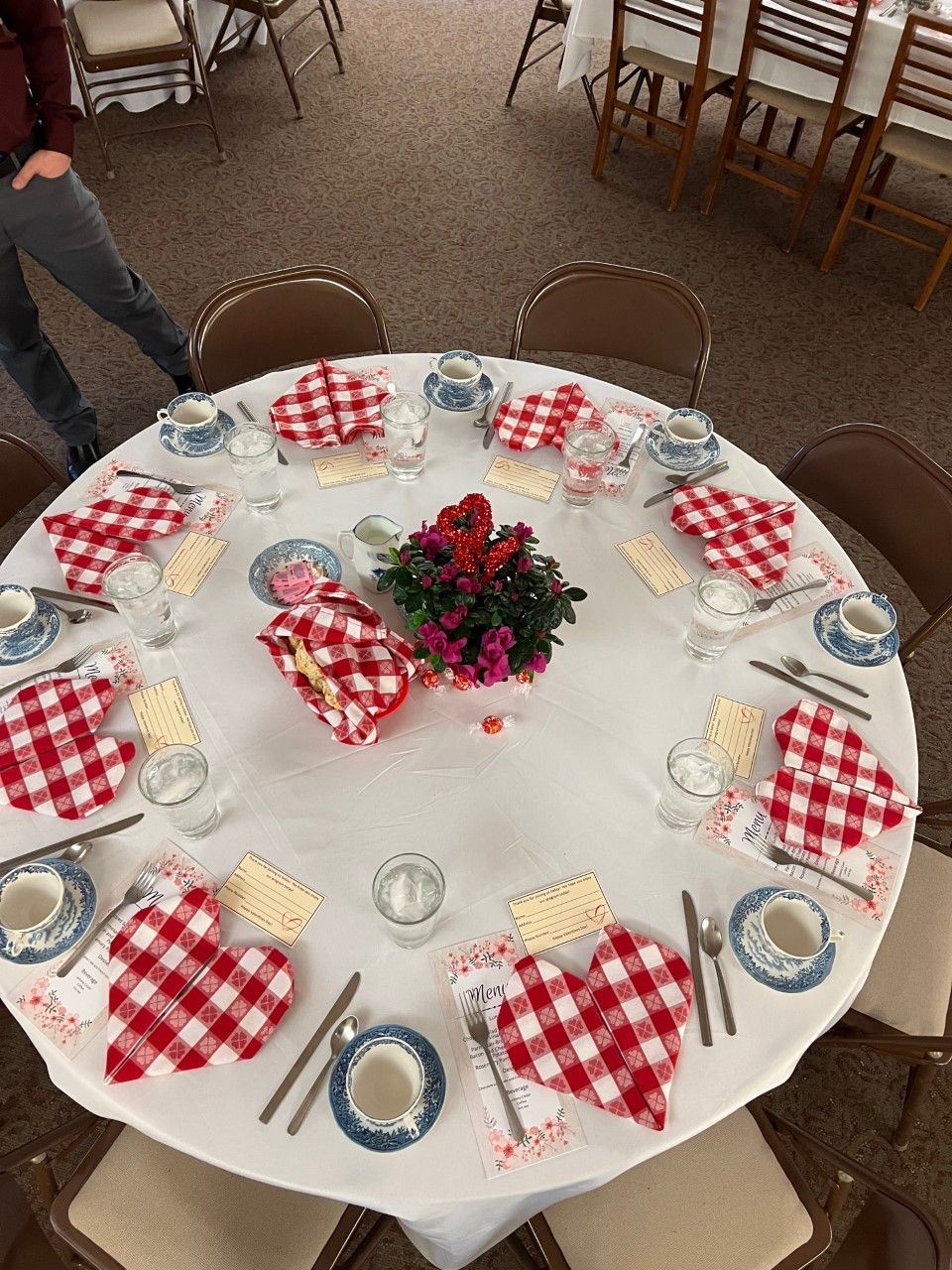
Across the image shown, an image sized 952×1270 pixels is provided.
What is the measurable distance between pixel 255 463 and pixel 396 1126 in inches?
44.7

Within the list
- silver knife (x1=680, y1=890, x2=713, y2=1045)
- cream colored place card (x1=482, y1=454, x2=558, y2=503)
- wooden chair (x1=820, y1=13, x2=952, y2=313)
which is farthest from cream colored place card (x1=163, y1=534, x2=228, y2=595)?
wooden chair (x1=820, y1=13, x2=952, y2=313)

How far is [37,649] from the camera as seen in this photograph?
1.47 m

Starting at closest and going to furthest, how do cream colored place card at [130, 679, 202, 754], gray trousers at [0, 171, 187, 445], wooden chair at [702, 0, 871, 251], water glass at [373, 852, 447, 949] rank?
water glass at [373, 852, 447, 949] → cream colored place card at [130, 679, 202, 754] → gray trousers at [0, 171, 187, 445] → wooden chair at [702, 0, 871, 251]

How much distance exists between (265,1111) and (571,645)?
851 millimetres

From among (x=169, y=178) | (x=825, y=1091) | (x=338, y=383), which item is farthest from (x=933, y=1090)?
(x=169, y=178)

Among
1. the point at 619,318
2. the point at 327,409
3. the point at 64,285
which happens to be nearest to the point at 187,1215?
the point at 327,409

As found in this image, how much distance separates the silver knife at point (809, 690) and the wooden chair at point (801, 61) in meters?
2.85

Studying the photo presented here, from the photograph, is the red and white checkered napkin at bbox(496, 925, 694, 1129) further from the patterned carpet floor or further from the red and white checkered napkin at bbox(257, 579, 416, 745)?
the patterned carpet floor

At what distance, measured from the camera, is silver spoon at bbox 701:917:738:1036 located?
115cm

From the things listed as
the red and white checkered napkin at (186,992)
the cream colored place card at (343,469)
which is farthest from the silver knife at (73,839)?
the cream colored place card at (343,469)

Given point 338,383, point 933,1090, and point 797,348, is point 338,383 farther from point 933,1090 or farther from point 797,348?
point 797,348

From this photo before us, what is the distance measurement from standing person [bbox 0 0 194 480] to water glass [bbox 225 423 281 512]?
1028 millimetres

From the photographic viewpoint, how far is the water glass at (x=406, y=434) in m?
1.69

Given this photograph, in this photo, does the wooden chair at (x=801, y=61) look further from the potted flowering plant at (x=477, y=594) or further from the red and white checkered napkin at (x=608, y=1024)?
the red and white checkered napkin at (x=608, y=1024)
